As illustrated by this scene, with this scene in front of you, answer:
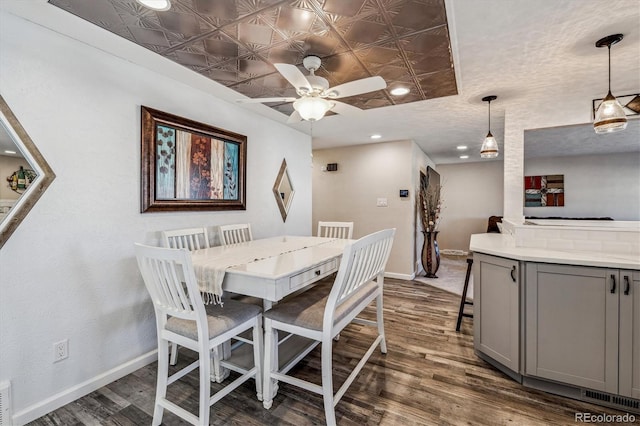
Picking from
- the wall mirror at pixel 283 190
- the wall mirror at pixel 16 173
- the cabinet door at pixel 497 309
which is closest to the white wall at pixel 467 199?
the wall mirror at pixel 283 190

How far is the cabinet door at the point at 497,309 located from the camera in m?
1.90

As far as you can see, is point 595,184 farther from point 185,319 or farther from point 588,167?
point 185,319

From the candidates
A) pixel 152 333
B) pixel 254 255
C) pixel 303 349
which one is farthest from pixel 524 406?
pixel 152 333

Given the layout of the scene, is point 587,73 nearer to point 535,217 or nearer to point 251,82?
point 535,217

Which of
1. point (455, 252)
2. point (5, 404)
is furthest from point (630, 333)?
point (455, 252)

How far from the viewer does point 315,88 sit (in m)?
1.91

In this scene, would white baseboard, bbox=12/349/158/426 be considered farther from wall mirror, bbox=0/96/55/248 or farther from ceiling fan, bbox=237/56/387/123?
ceiling fan, bbox=237/56/387/123

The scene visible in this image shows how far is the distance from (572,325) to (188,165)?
3038 millimetres

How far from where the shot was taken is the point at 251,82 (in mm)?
2449

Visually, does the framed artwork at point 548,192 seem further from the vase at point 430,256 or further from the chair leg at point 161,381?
the chair leg at point 161,381

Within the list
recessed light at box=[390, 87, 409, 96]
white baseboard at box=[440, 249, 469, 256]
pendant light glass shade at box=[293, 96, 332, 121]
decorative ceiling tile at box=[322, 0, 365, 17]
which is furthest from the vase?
decorative ceiling tile at box=[322, 0, 365, 17]

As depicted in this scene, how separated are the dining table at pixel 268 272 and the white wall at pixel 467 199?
17.6 ft

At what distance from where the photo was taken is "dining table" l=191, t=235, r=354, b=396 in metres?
1.54

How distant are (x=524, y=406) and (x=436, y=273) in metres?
3.42
